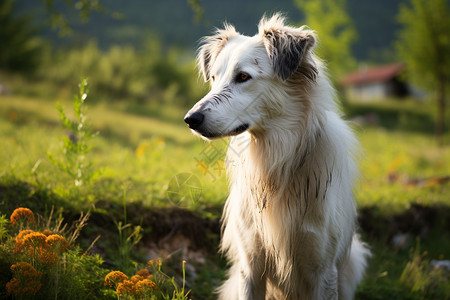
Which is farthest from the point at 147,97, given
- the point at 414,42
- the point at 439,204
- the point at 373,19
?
the point at 373,19

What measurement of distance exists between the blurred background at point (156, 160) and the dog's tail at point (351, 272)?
26.7 inches

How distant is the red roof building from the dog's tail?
4023cm

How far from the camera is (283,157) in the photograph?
2.66m

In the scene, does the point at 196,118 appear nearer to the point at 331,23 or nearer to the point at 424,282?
the point at 424,282

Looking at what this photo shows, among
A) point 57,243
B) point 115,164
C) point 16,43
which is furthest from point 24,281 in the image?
point 16,43

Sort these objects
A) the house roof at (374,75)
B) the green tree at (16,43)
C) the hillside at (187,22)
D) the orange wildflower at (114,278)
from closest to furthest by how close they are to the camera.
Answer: the orange wildflower at (114,278) → the green tree at (16,43) → the house roof at (374,75) → the hillside at (187,22)

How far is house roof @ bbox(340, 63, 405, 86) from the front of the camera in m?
45.8

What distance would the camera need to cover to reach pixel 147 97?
20.5 metres

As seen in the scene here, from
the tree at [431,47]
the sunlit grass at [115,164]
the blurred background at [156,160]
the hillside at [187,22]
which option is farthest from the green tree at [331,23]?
the hillside at [187,22]

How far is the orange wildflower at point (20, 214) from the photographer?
2.71m

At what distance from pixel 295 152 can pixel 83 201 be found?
217cm

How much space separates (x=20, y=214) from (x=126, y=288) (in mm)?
1035

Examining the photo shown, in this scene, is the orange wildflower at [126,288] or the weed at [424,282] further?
the weed at [424,282]

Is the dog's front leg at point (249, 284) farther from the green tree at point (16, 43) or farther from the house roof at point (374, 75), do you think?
the house roof at point (374, 75)
